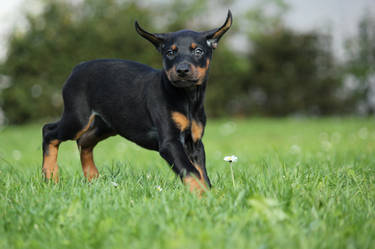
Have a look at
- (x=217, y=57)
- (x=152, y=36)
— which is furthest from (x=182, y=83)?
(x=217, y=57)

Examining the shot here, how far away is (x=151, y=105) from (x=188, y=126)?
39cm

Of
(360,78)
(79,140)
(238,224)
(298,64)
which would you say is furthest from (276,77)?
(238,224)

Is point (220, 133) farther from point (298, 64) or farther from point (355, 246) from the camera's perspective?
point (298, 64)

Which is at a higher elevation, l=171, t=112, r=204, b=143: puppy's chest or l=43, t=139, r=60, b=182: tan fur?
l=171, t=112, r=204, b=143: puppy's chest

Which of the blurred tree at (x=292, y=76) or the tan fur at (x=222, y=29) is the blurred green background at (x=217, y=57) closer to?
the blurred tree at (x=292, y=76)

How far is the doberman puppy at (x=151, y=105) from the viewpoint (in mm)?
3094

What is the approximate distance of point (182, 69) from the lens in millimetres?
2969

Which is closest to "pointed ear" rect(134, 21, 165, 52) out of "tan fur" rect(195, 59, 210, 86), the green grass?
"tan fur" rect(195, 59, 210, 86)

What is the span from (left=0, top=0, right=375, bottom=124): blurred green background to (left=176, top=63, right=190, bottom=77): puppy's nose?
1430 centimetres

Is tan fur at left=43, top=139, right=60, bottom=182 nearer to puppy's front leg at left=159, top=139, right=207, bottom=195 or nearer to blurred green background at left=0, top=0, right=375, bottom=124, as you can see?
puppy's front leg at left=159, top=139, right=207, bottom=195

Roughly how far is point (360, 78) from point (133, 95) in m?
19.1

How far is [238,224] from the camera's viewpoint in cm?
208

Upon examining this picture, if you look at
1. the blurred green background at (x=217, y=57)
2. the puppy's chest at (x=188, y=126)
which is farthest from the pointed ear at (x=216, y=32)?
the blurred green background at (x=217, y=57)

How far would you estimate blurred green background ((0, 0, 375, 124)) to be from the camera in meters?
16.5
